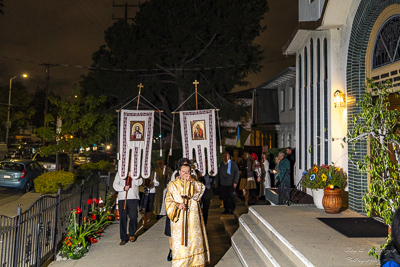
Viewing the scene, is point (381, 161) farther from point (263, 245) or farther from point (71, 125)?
point (71, 125)

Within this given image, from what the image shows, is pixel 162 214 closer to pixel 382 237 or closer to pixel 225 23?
pixel 382 237

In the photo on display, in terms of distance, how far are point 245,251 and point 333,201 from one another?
8.62ft

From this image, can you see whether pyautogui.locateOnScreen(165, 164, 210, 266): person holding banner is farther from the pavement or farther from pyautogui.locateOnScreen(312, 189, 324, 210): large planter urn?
A: the pavement

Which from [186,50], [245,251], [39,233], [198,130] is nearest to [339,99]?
[198,130]

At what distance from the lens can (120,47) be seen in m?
24.2

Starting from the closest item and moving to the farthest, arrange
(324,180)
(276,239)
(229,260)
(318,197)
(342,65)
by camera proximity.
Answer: (276,239), (229,260), (324,180), (318,197), (342,65)

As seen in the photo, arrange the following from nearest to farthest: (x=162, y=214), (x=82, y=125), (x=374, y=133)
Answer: (x=374, y=133)
(x=162, y=214)
(x=82, y=125)

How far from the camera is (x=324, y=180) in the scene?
8414mm

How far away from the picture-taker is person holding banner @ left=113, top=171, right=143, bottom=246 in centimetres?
796

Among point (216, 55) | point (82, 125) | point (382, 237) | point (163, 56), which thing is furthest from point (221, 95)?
point (382, 237)

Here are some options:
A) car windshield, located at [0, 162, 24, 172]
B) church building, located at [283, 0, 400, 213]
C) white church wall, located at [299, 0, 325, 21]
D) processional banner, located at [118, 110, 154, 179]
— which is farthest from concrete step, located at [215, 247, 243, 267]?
car windshield, located at [0, 162, 24, 172]

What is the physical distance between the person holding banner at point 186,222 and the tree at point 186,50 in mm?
17355

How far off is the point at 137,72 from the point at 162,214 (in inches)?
607

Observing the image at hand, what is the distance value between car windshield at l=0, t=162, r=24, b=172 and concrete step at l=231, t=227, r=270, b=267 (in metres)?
12.3
